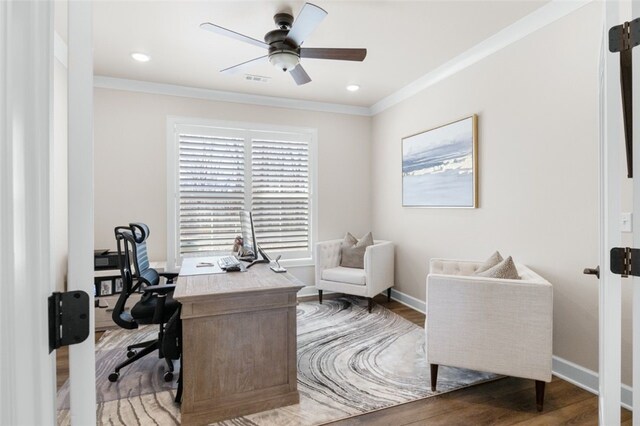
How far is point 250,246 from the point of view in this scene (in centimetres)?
311

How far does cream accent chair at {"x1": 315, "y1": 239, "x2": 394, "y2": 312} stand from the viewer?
4055 mm

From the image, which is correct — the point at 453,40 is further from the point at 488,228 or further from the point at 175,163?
the point at 175,163

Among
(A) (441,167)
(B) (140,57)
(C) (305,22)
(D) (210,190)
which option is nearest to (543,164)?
(A) (441,167)

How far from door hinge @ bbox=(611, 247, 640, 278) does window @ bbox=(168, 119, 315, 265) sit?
3881mm

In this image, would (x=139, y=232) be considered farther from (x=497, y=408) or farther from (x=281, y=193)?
(x=497, y=408)

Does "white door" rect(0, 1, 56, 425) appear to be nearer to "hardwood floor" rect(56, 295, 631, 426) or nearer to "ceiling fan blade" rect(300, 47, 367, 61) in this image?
"hardwood floor" rect(56, 295, 631, 426)

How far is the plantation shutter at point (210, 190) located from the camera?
4281mm

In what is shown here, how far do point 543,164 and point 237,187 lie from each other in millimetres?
3471

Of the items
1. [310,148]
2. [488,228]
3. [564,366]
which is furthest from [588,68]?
[310,148]

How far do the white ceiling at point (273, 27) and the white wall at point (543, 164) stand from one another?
366mm

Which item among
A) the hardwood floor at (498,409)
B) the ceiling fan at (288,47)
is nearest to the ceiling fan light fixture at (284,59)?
the ceiling fan at (288,47)

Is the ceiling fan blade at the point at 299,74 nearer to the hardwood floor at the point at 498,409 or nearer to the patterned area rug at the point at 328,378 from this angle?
the patterned area rug at the point at 328,378

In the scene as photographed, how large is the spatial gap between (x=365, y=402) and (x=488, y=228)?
199 centimetres

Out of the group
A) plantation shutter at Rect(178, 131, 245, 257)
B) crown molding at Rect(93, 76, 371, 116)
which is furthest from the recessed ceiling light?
plantation shutter at Rect(178, 131, 245, 257)
